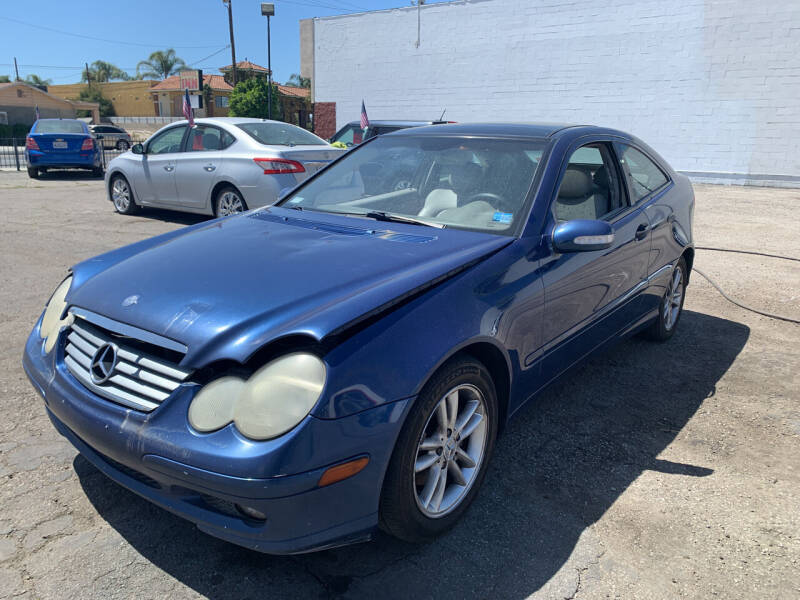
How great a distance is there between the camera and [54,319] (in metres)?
2.66

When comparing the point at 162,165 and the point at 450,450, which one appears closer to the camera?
the point at 450,450

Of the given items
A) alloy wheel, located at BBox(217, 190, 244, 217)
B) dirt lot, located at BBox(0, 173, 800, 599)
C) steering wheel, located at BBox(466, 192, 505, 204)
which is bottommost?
dirt lot, located at BBox(0, 173, 800, 599)

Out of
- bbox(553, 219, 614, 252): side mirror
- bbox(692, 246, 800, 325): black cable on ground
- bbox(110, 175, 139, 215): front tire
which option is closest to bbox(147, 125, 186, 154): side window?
bbox(110, 175, 139, 215): front tire

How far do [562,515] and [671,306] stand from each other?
8.67ft

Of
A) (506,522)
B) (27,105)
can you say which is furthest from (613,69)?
(27,105)

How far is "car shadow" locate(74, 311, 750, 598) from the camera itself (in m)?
2.20

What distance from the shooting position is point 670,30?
18.7 metres

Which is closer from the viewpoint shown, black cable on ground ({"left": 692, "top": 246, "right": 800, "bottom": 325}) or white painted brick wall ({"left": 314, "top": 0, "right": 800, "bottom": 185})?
black cable on ground ({"left": 692, "top": 246, "right": 800, "bottom": 325})

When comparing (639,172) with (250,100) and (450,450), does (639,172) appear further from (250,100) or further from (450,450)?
(250,100)

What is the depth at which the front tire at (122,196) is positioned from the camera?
32.0 feet

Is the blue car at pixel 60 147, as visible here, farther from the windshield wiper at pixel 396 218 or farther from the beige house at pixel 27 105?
the beige house at pixel 27 105

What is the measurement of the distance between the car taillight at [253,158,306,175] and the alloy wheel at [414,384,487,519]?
6.04 m

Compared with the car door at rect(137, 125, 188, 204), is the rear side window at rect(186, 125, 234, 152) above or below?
above

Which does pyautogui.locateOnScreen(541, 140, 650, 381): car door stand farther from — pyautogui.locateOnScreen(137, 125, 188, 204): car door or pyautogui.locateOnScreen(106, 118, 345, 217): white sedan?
pyautogui.locateOnScreen(137, 125, 188, 204): car door
